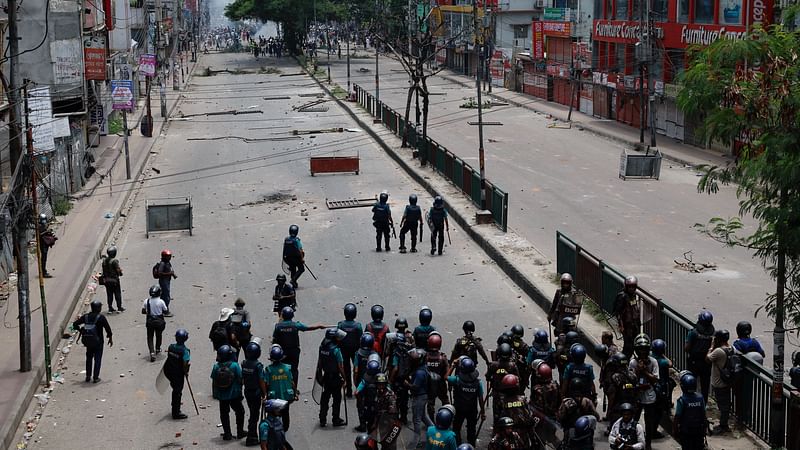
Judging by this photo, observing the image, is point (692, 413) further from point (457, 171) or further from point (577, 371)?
point (457, 171)

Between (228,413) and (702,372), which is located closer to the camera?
(228,413)

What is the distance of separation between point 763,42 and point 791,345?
7269 millimetres

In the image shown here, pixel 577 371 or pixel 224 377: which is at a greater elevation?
pixel 577 371

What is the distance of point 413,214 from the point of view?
23.2 m

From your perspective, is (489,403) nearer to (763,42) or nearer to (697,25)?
(763,42)

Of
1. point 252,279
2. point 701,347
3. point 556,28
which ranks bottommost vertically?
point 252,279

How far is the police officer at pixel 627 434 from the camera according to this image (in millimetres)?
10406

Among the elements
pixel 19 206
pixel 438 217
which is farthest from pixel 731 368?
pixel 438 217

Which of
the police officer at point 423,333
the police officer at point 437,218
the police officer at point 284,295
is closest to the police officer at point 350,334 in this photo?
the police officer at point 423,333

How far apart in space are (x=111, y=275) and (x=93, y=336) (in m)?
3.86

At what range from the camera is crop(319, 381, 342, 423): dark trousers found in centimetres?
1324

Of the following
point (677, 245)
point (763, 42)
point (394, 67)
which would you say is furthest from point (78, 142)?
point (394, 67)

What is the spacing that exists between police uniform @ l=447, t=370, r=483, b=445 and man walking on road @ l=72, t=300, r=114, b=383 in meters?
5.55

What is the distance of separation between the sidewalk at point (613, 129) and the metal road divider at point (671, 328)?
12.7 metres
